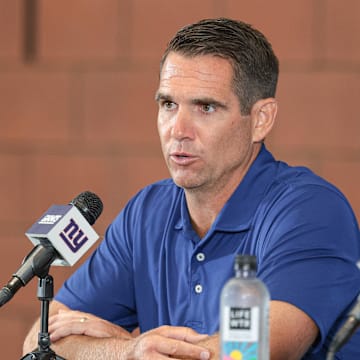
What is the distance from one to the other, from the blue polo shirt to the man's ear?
0.18 ft

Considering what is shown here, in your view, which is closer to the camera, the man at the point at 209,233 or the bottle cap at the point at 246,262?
the bottle cap at the point at 246,262

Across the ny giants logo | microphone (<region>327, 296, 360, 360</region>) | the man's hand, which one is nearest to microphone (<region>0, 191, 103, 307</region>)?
the ny giants logo

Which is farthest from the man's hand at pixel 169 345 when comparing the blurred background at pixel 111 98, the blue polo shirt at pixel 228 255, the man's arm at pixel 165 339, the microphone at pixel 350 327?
the blurred background at pixel 111 98

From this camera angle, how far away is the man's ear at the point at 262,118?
225 cm

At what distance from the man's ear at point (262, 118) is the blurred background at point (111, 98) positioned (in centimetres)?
96

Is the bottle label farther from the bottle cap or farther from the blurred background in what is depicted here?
the blurred background

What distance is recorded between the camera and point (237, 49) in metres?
2.17

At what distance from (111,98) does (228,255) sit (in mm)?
1361

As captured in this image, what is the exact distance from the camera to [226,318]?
1.39m

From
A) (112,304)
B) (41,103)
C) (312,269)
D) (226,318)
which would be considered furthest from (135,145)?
(226,318)

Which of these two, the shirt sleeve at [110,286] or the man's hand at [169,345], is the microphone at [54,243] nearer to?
the man's hand at [169,345]

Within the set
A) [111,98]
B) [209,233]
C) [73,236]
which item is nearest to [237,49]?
[209,233]

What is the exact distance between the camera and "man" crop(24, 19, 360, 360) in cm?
192

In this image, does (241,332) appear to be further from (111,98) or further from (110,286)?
(111,98)
